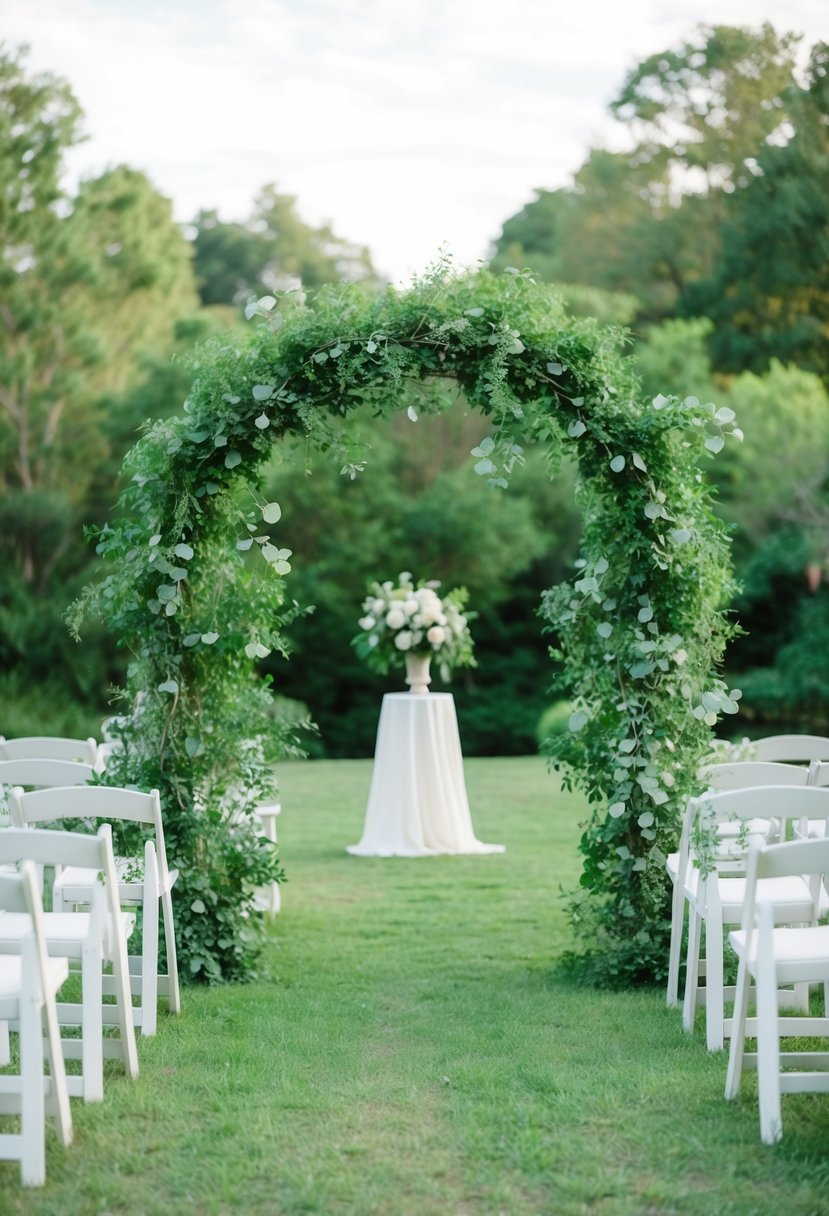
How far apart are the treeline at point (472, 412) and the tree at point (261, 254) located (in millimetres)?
386

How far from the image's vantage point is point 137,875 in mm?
5074

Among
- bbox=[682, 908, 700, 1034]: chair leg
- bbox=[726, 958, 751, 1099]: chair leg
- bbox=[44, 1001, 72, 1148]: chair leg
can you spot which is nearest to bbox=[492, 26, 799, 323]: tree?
bbox=[682, 908, 700, 1034]: chair leg

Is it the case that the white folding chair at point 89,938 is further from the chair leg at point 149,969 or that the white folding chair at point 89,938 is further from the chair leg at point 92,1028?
the chair leg at point 149,969

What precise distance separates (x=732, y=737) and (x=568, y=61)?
1174cm

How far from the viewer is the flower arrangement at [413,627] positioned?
375 inches

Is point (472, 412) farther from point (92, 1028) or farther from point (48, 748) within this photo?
point (92, 1028)

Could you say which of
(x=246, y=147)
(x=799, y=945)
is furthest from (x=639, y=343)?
(x=799, y=945)

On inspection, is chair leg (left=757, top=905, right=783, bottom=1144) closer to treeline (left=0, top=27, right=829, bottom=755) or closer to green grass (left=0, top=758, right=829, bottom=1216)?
green grass (left=0, top=758, right=829, bottom=1216)

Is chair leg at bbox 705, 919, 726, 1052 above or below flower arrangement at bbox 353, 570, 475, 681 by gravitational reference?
below

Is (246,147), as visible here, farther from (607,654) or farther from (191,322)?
(607,654)

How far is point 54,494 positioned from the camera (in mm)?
20125

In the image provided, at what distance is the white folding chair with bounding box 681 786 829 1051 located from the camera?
396 cm

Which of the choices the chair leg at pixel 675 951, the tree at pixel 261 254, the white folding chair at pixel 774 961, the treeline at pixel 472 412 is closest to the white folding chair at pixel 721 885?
the chair leg at pixel 675 951

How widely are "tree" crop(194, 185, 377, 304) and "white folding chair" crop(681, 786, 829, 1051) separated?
24267 millimetres
